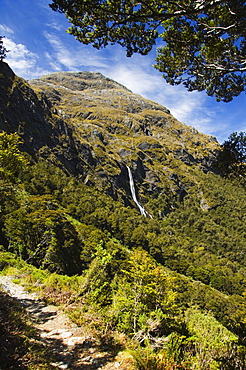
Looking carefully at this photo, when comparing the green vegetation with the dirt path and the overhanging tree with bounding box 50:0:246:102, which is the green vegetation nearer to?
the dirt path

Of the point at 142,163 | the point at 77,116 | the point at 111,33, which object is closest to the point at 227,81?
the point at 111,33

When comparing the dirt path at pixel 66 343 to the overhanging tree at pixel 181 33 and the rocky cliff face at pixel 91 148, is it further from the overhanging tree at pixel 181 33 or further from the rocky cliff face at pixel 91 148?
the rocky cliff face at pixel 91 148

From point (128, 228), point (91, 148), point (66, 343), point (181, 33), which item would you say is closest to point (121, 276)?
point (66, 343)

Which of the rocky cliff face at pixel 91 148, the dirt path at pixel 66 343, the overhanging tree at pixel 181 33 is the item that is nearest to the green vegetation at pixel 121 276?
the dirt path at pixel 66 343

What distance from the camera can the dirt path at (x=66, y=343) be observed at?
3.48m

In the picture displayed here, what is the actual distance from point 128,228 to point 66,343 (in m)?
66.3

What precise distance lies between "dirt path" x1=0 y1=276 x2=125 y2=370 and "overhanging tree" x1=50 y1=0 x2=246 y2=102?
8.25 metres

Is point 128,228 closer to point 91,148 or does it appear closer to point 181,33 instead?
point 181,33

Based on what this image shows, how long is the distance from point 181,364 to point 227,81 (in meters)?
12.1

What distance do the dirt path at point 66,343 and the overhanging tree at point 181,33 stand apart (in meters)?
8.25

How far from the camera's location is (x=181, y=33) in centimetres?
931

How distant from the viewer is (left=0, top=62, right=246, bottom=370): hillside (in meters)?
4.93

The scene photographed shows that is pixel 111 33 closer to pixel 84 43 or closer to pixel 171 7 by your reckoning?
pixel 84 43

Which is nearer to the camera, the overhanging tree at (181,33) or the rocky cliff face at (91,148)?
the overhanging tree at (181,33)
